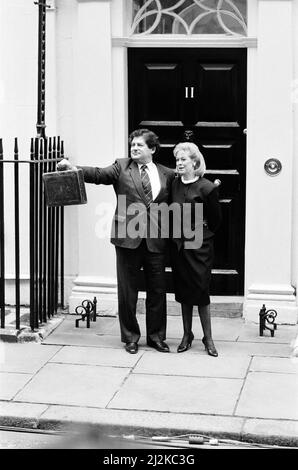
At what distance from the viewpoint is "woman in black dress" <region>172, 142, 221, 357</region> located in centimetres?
866

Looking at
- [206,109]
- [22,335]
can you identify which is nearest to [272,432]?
[22,335]

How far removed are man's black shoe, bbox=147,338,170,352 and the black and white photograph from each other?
0.8 inches

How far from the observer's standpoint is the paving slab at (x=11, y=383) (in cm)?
Answer: 784

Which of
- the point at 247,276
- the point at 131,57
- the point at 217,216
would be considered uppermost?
the point at 131,57

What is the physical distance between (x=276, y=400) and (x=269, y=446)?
0.73 meters

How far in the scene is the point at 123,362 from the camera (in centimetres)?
865

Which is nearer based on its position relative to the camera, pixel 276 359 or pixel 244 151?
pixel 276 359

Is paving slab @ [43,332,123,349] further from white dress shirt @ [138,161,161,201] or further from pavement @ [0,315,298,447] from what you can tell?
white dress shirt @ [138,161,161,201]

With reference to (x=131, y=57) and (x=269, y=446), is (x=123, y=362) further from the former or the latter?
(x=131, y=57)

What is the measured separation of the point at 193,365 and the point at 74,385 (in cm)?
107

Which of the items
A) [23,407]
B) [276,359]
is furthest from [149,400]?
[276,359]

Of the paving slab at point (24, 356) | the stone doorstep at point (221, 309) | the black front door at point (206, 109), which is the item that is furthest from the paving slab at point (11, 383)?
the black front door at point (206, 109)

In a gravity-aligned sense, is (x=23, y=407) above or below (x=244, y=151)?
below

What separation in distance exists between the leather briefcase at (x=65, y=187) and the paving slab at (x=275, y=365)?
1958 mm
